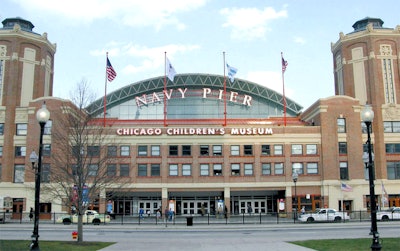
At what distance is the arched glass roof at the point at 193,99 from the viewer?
83500mm

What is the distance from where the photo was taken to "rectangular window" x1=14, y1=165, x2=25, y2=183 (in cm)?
6450

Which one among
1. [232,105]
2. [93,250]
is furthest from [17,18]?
[93,250]

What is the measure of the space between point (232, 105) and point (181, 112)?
31.0 ft

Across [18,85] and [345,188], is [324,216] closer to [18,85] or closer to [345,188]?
[345,188]

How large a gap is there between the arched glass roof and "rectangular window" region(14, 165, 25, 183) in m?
21.2

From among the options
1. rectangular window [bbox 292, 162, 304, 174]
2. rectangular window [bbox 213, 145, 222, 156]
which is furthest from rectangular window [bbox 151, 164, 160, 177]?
rectangular window [bbox 292, 162, 304, 174]

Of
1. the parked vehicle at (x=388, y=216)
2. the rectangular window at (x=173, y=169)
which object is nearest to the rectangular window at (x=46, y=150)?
the rectangular window at (x=173, y=169)

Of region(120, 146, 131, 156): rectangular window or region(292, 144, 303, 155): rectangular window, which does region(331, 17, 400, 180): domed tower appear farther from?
region(120, 146, 131, 156): rectangular window

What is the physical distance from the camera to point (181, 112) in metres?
83.1

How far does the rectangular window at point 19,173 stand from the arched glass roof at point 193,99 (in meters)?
21.2

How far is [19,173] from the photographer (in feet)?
213

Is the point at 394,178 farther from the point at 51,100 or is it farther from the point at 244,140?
the point at 51,100

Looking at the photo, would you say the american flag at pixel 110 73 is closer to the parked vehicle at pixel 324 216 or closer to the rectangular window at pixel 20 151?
the rectangular window at pixel 20 151

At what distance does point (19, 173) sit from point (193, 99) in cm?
3298
